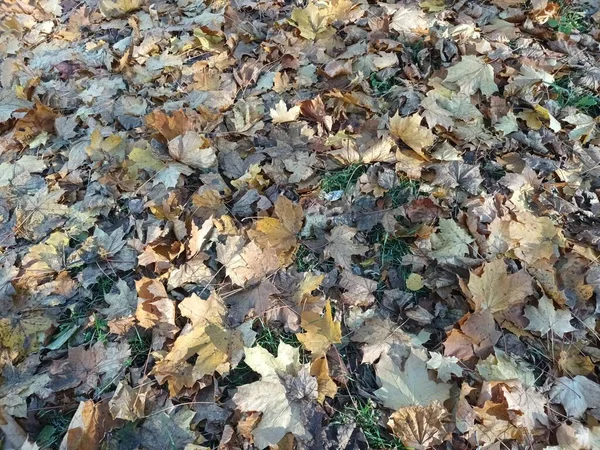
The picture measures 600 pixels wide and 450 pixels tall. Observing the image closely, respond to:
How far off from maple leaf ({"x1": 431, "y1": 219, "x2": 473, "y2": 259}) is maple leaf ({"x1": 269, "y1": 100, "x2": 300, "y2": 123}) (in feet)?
3.42

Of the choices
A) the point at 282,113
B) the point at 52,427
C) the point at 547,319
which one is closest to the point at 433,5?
the point at 282,113

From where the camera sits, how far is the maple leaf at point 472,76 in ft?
8.76

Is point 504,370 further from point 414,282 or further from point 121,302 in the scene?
point 121,302

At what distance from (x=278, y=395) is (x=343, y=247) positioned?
0.75 meters

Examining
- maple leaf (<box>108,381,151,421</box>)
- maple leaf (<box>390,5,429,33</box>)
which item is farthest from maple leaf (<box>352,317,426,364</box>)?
maple leaf (<box>390,5,429,33</box>)

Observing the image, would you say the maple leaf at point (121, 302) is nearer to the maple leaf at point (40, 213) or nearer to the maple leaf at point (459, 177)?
the maple leaf at point (40, 213)

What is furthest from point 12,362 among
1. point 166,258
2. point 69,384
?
point 166,258

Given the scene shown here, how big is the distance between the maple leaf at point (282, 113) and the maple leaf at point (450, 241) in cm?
104

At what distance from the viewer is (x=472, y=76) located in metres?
2.70

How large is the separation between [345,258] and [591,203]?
4.14 feet

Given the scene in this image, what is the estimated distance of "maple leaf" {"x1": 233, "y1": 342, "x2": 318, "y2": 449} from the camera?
5.58ft

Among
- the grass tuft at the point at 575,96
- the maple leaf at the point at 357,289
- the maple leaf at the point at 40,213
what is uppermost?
the maple leaf at the point at 40,213

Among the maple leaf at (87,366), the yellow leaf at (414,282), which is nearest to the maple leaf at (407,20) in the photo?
the yellow leaf at (414,282)

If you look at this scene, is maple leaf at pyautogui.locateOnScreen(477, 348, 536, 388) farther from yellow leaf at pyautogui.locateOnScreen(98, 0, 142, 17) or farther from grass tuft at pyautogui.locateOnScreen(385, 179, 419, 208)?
yellow leaf at pyautogui.locateOnScreen(98, 0, 142, 17)
